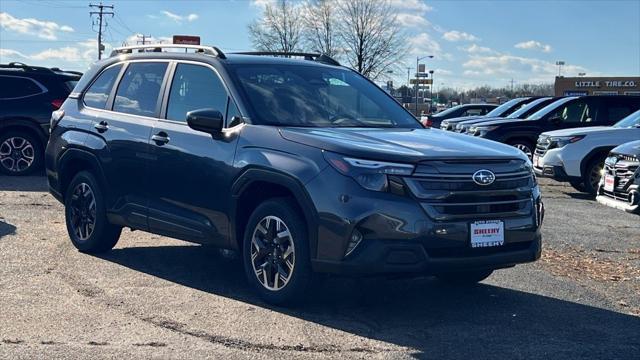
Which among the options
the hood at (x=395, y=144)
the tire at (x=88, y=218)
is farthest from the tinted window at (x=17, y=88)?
the hood at (x=395, y=144)

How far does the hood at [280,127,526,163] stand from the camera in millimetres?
4977

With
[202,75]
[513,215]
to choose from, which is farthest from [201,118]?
[513,215]

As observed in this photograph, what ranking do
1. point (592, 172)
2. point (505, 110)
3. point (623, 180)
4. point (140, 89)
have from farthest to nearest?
point (505, 110)
point (592, 172)
point (623, 180)
point (140, 89)

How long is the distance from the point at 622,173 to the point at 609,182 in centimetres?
28

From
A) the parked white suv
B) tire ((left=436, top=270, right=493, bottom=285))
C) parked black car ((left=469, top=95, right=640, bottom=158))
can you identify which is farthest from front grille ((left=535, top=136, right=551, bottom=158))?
tire ((left=436, top=270, right=493, bottom=285))

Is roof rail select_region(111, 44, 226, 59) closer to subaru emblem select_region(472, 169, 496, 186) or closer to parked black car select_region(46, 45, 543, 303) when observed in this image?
parked black car select_region(46, 45, 543, 303)

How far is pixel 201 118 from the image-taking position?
18.6 ft

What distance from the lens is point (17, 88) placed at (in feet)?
43.9

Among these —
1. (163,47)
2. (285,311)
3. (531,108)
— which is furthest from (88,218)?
(531,108)

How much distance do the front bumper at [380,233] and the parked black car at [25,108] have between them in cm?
963

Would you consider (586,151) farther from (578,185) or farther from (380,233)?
(380,233)

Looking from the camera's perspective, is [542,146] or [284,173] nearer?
[284,173]

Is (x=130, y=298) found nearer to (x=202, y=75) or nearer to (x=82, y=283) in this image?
(x=82, y=283)

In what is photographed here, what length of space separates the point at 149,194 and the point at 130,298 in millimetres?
1043
